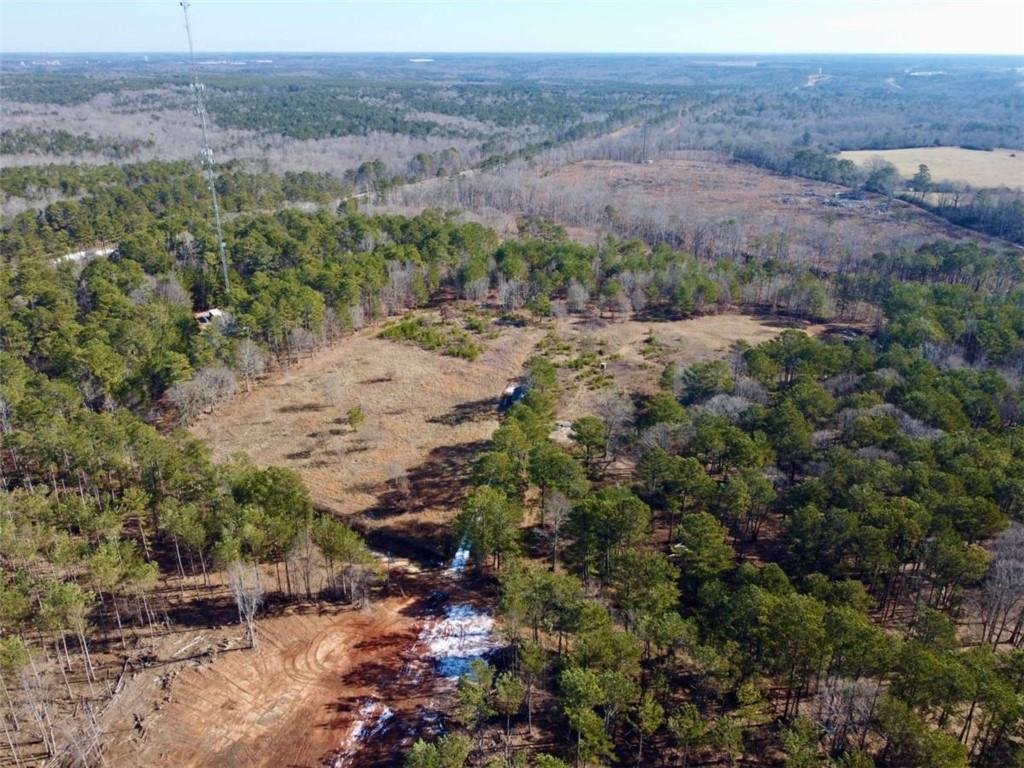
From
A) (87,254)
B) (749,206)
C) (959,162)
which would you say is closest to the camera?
(87,254)

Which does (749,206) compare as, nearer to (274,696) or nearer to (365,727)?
(365,727)

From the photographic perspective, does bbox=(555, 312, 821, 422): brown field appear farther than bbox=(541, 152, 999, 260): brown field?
No

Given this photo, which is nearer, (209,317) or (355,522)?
(355,522)

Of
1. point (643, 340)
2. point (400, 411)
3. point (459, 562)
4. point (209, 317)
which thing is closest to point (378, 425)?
point (400, 411)

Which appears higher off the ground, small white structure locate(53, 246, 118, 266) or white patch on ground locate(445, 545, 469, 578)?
small white structure locate(53, 246, 118, 266)

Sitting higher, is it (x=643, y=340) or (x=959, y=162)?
(x=959, y=162)

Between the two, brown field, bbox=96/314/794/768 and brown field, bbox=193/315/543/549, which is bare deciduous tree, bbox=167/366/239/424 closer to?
brown field, bbox=193/315/543/549

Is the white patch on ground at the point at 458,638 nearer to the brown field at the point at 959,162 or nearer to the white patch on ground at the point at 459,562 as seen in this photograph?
the white patch on ground at the point at 459,562

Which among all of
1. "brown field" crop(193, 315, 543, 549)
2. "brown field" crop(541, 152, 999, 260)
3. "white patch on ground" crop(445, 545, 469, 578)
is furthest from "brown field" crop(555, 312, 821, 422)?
"brown field" crop(541, 152, 999, 260)

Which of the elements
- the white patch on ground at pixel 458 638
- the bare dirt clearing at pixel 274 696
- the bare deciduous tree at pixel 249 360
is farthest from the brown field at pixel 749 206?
the bare dirt clearing at pixel 274 696
